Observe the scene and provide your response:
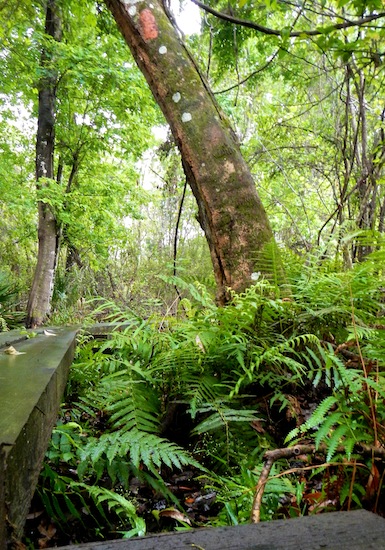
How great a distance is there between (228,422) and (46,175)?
33.0 ft

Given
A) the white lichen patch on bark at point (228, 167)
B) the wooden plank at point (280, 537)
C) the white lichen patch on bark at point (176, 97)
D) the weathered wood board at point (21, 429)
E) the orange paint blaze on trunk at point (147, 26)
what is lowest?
the wooden plank at point (280, 537)

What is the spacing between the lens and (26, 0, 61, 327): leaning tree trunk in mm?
9648

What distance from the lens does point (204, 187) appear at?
8.15ft

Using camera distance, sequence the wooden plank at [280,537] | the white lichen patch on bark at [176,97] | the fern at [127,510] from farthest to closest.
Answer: the white lichen patch on bark at [176,97]
the fern at [127,510]
the wooden plank at [280,537]

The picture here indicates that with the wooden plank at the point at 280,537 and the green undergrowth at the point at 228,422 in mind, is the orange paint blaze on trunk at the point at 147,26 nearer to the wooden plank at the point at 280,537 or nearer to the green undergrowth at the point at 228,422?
the green undergrowth at the point at 228,422

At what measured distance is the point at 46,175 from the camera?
10281 millimetres

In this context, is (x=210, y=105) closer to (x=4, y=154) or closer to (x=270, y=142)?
(x=270, y=142)

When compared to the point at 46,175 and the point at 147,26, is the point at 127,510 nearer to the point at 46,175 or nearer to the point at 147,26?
the point at 147,26

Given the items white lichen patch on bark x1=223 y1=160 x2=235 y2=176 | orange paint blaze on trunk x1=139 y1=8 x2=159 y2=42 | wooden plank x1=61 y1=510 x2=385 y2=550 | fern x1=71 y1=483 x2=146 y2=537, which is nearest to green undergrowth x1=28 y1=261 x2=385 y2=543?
fern x1=71 y1=483 x2=146 y2=537

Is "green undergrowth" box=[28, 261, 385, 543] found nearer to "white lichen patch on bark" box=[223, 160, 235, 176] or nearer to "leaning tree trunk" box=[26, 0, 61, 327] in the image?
"white lichen patch on bark" box=[223, 160, 235, 176]

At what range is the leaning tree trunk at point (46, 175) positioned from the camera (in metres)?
9.65

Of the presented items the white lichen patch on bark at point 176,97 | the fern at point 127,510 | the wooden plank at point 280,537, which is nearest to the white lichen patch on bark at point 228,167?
the white lichen patch on bark at point 176,97

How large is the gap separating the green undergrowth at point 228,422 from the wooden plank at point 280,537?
224 millimetres

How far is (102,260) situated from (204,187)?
9828 millimetres
